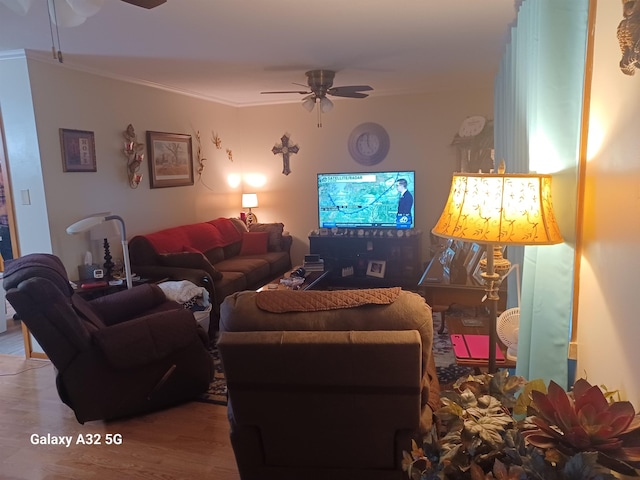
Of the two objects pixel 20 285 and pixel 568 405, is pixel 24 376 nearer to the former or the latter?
pixel 20 285

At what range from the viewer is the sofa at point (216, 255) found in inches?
161

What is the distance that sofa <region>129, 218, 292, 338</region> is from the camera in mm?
4098

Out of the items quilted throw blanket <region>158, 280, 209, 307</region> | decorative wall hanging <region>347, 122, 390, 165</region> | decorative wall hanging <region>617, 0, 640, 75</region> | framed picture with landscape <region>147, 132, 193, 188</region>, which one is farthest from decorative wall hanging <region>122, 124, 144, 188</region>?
decorative wall hanging <region>617, 0, 640, 75</region>

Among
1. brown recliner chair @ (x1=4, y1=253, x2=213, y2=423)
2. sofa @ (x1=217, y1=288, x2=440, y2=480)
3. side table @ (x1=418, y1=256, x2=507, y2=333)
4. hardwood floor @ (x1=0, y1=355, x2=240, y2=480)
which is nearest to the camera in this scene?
sofa @ (x1=217, y1=288, x2=440, y2=480)

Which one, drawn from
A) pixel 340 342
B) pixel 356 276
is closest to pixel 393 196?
pixel 356 276

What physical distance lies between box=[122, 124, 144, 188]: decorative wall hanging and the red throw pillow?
1612 mm

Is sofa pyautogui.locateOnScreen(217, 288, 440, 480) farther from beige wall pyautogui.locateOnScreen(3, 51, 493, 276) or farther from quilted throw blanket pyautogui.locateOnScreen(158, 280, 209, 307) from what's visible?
beige wall pyautogui.locateOnScreen(3, 51, 493, 276)

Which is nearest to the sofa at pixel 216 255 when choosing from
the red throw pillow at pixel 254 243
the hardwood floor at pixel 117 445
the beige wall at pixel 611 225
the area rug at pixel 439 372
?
the red throw pillow at pixel 254 243

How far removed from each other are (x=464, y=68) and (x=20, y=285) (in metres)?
4.03

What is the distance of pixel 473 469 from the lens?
898mm

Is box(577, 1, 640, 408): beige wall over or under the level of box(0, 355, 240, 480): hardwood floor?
over

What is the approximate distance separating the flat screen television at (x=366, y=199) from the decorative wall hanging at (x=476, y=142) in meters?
0.66

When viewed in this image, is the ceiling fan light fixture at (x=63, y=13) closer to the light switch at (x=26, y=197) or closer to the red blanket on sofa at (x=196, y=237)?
the light switch at (x=26, y=197)

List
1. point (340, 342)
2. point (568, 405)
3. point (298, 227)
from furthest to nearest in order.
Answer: point (298, 227), point (340, 342), point (568, 405)
